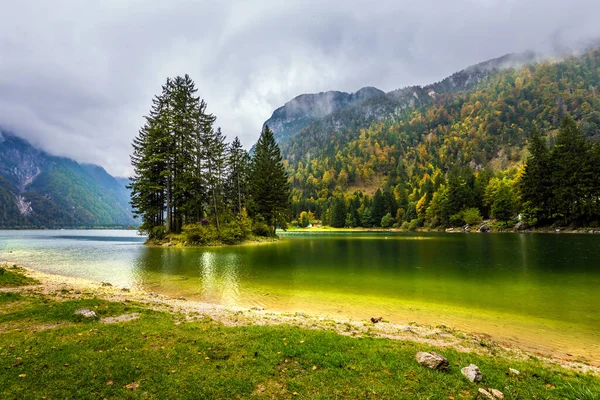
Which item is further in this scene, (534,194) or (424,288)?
(534,194)

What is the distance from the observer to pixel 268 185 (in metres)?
64.9

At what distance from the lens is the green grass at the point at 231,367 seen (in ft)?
18.5

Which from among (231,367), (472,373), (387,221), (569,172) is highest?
(569,172)

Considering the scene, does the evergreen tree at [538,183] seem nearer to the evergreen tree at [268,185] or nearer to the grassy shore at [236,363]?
the evergreen tree at [268,185]

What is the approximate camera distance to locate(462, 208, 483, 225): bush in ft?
314

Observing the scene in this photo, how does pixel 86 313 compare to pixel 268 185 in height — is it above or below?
below

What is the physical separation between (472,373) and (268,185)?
197 feet

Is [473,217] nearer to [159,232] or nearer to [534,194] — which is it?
[534,194]

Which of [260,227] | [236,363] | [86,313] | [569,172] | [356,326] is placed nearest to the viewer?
[236,363]

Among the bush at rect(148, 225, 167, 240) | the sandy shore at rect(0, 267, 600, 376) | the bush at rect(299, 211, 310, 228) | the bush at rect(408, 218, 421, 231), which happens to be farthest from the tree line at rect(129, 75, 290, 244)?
the bush at rect(299, 211, 310, 228)

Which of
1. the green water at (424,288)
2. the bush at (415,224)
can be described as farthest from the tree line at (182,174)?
the bush at (415,224)

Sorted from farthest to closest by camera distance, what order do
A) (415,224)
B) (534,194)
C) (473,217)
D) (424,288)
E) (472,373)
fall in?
(415,224)
(473,217)
(534,194)
(424,288)
(472,373)

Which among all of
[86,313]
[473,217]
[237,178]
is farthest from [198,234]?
[473,217]

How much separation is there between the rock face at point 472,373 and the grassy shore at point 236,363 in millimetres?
135
